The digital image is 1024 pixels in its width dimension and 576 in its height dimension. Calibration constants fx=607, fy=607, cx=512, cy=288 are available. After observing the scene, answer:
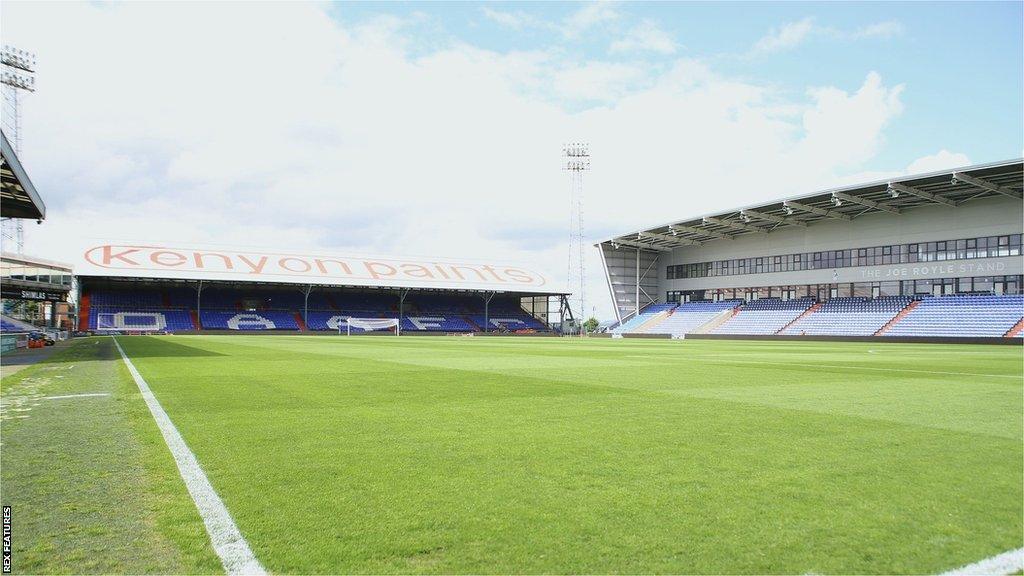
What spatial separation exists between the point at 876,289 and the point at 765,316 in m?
9.11

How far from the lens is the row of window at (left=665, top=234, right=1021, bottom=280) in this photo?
4438 cm

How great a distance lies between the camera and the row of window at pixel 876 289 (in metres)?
44.6

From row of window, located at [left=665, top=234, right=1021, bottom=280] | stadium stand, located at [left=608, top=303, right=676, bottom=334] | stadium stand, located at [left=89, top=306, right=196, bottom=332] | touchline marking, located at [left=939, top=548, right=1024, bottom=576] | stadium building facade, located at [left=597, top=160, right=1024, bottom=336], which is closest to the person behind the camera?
touchline marking, located at [left=939, top=548, right=1024, bottom=576]

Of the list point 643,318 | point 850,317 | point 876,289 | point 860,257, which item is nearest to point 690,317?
point 643,318

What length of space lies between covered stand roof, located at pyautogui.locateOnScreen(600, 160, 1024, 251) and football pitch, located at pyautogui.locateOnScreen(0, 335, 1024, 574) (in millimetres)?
39405

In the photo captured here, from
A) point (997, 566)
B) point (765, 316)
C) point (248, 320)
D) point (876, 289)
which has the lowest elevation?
point (248, 320)

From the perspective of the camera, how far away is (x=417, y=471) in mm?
4930

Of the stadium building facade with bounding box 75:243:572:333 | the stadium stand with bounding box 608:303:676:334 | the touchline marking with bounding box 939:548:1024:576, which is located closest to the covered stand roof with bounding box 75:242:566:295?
the stadium building facade with bounding box 75:243:572:333

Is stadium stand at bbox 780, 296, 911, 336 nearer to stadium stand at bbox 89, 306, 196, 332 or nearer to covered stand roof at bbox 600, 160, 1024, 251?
covered stand roof at bbox 600, 160, 1024, 251

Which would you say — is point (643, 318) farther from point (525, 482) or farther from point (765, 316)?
point (525, 482)

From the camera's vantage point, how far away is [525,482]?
4.59m

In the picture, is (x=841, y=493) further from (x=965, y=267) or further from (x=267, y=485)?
(x=965, y=267)

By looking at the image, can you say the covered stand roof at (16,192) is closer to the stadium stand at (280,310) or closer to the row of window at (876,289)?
the stadium stand at (280,310)

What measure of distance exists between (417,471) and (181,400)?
20.0ft
